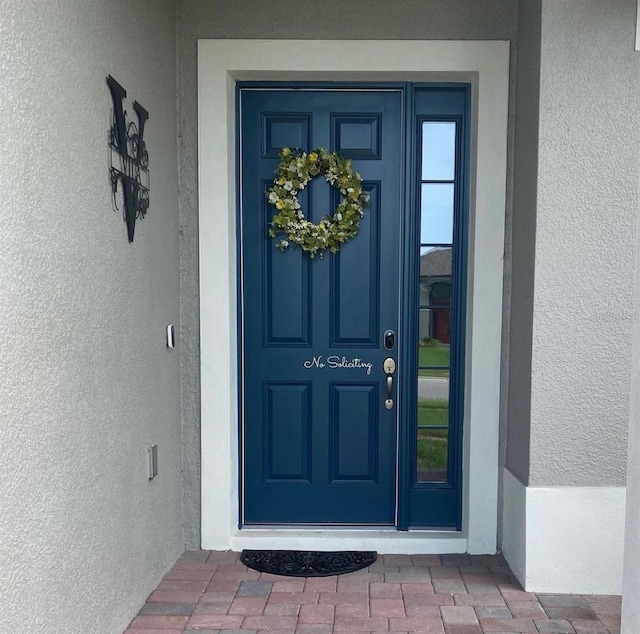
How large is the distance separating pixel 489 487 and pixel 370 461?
0.65m

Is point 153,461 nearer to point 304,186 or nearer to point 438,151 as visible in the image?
point 304,186

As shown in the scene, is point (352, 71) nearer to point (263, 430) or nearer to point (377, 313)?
point (377, 313)

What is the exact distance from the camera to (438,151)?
3.40m

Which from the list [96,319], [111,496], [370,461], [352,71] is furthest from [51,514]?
[352,71]

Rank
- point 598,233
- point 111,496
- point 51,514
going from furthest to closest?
point 598,233 < point 111,496 < point 51,514

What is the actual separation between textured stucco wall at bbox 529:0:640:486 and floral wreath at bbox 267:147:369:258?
3.09 feet

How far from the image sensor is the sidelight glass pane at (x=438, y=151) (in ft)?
11.1

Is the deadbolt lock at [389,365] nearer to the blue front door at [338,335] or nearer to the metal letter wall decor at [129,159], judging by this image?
the blue front door at [338,335]

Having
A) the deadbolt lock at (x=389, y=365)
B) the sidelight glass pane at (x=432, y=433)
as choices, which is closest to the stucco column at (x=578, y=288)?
the sidelight glass pane at (x=432, y=433)

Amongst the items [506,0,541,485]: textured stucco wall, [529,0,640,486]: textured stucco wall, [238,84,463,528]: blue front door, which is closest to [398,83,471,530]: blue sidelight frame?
[238,84,463,528]: blue front door

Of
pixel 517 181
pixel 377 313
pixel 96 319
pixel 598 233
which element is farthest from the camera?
pixel 377 313

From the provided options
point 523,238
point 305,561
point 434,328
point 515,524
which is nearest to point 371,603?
point 305,561

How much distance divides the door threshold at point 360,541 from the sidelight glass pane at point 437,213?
1.60 meters

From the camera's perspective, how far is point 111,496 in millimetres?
2451
